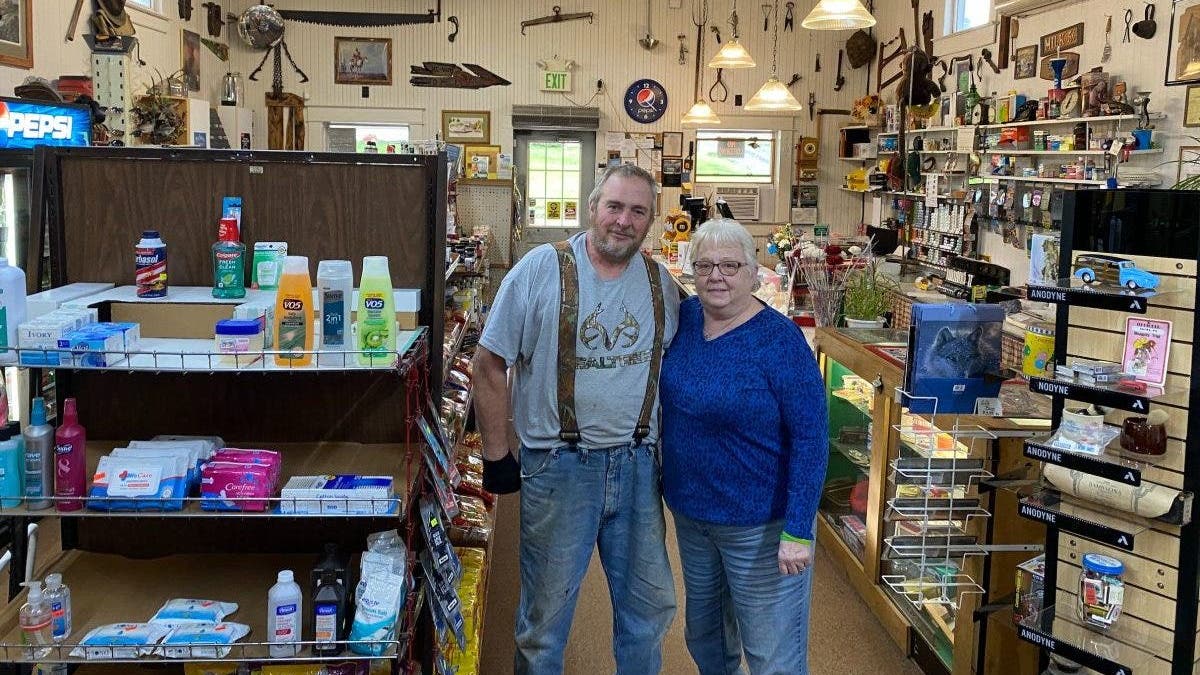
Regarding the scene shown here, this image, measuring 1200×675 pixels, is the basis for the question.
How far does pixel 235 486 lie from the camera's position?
87.4 inches

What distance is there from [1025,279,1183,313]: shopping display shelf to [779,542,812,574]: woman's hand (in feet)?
2.97

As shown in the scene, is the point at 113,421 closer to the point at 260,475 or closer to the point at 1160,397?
the point at 260,475

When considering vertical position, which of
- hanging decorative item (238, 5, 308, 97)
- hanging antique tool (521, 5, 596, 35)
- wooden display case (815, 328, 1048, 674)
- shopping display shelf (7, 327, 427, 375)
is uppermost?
hanging antique tool (521, 5, 596, 35)

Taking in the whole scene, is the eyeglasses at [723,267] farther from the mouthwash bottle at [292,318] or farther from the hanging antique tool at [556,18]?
the hanging antique tool at [556,18]

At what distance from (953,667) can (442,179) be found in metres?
2.41

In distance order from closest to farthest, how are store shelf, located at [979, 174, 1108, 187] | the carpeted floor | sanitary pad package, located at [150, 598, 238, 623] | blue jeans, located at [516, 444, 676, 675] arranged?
1. sanitary pad package, located at [150, 598, 238, 623]
2. blue jeans, located at [516, 444, 676, 675]
3. the carpeted floor
4. store shelf, located at [979, 174, 1108, 187]

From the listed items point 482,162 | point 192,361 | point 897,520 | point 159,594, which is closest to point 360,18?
point 482,162

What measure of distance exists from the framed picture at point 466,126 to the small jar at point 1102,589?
31.4ft

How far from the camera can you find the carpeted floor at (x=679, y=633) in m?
3.78

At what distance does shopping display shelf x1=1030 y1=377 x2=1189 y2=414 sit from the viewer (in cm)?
240

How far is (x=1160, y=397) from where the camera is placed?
2.47m

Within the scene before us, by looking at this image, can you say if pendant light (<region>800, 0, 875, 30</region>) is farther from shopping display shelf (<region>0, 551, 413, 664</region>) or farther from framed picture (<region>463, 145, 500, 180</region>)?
framed picture (<region>463, 145, 500, 180</region>)

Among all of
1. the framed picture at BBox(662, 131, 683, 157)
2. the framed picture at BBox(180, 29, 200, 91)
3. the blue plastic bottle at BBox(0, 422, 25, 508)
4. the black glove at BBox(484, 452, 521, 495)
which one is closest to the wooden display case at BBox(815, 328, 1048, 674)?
the black glove at BBox(484, 452, 521, 495)

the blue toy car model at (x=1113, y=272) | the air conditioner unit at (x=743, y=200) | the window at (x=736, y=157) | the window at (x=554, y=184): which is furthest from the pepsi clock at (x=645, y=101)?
the blue toy car model at (x=1113, y=272)
